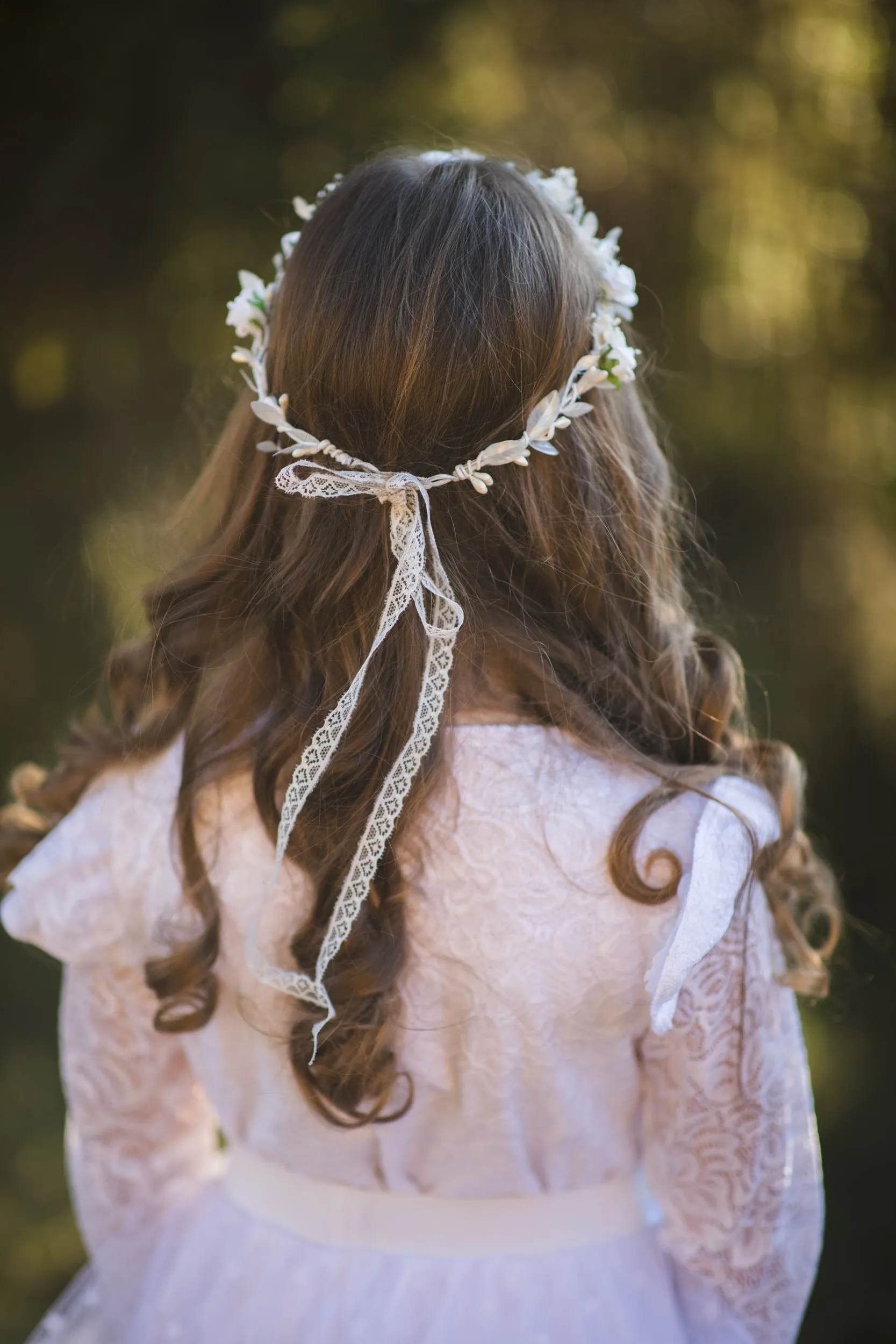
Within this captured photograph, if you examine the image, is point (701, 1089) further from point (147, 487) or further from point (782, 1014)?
point (147, 487)

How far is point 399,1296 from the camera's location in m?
1.13

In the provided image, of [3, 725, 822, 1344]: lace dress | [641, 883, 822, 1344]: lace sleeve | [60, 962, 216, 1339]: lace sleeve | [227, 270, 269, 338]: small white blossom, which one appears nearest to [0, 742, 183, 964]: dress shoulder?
[3, 725, 822, 1344]: lace dress

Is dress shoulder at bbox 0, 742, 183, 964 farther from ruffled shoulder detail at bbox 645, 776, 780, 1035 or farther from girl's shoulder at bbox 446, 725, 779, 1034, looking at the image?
ruffled shoulder detail at bbox 645, 776, 780, 1035

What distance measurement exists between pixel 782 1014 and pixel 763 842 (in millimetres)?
222

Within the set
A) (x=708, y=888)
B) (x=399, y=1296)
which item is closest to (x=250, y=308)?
(x=708, y=888)

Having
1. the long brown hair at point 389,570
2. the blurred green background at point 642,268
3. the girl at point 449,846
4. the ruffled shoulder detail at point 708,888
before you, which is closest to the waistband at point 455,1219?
the girl at point 449,846

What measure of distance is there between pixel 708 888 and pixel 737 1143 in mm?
341

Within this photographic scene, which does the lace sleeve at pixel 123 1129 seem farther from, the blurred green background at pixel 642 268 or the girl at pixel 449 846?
the blurred green background at pixel 642 268

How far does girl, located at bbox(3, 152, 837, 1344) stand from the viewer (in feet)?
3.28

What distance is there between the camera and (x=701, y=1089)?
110 cm

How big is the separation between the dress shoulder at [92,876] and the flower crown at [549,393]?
37 centimetres

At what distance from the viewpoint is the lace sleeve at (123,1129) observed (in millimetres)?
1296

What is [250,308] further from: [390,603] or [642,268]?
[642,268]

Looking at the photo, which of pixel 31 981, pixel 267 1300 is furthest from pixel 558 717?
pixel 31 981
